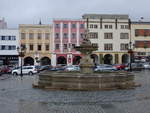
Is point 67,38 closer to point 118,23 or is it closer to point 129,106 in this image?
point 118,23

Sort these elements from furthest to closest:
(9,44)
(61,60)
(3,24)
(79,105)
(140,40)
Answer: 1. (3,24)
2. (140,40)
3. (61,60)
4. (9,44)
5. (79,105)

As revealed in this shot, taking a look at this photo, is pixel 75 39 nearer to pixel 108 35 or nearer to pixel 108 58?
pixel 108 35

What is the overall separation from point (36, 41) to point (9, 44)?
6.23 m

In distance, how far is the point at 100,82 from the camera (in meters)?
20.8

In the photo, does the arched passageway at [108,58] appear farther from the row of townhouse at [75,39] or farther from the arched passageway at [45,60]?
the arched passageway at [45,60]

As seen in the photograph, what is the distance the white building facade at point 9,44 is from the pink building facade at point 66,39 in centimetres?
880

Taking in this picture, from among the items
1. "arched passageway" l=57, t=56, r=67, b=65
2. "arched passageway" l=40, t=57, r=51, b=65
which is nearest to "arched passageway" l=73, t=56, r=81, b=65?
"arched passageway" l=57, t=56, r=67, b=65

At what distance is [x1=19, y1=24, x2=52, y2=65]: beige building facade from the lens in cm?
7527

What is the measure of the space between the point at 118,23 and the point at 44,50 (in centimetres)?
1903

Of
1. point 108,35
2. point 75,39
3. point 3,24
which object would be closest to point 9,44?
point 3,24

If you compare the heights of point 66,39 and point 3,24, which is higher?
point 3,24

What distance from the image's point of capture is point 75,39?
76.7 meters

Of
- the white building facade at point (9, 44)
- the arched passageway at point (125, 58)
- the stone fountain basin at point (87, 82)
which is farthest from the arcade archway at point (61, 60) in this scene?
the stone fountain basin at point (87, 82)

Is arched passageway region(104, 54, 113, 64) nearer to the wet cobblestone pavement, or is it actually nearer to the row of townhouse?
Result: the row of townhouse
